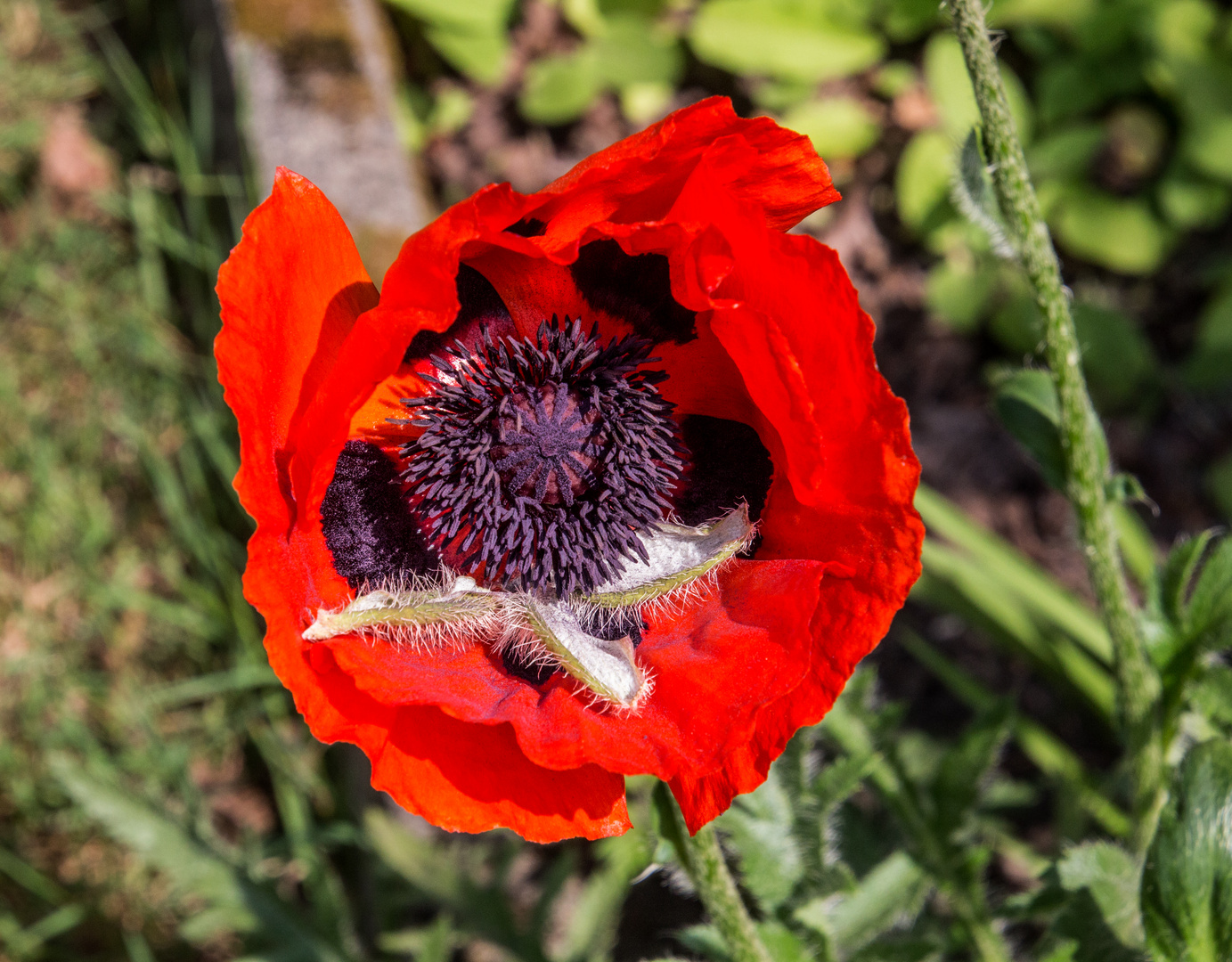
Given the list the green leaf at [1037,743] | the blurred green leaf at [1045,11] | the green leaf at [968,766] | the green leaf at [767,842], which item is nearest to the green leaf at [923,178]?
the blurred green leaf at [1045,11]

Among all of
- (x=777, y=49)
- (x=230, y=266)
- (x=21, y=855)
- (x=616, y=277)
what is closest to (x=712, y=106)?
(x=616, y=277)

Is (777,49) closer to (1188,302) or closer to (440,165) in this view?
(440,165)

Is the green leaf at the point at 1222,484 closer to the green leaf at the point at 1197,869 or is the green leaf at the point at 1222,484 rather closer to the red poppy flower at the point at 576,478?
the green leaf at the point at 1197,869

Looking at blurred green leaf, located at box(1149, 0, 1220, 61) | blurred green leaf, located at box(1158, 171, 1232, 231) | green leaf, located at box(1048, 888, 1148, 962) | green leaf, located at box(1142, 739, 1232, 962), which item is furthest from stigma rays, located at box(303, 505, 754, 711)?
blurred green leaf, located at box(1149, 0, 1220, 61)

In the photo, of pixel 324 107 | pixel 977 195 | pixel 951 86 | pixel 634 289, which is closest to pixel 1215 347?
pixel 951 86

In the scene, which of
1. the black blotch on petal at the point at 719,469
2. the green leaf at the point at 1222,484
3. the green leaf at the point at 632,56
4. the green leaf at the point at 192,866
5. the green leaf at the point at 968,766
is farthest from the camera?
the green leaf at the point at 632,56

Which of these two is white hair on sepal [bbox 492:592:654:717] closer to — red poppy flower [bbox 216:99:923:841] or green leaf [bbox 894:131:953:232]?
red poppy flower [bbox 216:99:923:841]

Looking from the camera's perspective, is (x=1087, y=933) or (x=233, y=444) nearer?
(x=1087, y=933)

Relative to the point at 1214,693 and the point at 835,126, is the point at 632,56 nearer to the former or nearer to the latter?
the point at 835,126
